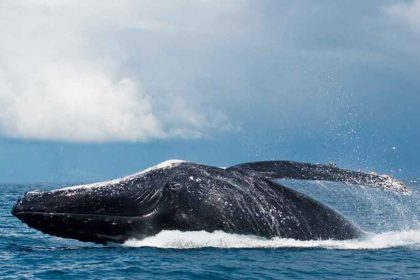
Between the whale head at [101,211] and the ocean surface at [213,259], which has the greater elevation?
the whale head at [101,211]

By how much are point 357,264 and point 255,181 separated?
3.21m

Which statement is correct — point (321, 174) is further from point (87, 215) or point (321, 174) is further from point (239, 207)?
point (87, 215)

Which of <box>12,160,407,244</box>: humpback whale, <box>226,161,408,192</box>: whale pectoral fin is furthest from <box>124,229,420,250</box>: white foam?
<box>226,161,408,192</box>: whale pectoral fin

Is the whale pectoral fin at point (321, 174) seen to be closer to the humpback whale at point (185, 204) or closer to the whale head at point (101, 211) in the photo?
the humpback whale at point (185, 204)

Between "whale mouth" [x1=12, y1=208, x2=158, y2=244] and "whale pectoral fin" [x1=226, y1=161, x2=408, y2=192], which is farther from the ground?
"whale pectoral fin" [x1=226, y1=161, x2=408, y2=192]

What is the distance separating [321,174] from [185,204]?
3.33 m

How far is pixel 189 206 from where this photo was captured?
48.1 ft

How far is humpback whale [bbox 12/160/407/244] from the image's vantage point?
48.2 feet

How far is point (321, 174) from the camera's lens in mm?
15062

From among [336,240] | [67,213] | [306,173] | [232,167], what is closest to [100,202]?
[67,213]

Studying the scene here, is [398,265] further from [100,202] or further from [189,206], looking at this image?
[100,202]

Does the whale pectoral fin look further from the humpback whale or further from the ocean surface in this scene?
the ocean surface

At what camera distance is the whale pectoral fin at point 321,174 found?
48.8 feet

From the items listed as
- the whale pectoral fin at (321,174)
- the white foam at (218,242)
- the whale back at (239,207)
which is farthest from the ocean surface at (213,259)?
the whale pectoral fin at (321,174)
